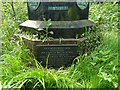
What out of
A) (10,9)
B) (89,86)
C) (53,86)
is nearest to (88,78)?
(89,86)

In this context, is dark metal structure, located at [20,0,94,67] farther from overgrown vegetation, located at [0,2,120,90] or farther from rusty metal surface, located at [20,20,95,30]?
overgrown vegetation, located at [0,2,120,90]

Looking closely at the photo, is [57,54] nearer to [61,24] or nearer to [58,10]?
[61,24]

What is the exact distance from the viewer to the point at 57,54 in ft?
8.80

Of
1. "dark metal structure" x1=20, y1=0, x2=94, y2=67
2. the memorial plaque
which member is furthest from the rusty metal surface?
the memorial plaque

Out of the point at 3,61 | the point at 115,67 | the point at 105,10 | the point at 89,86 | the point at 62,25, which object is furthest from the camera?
the point at 105,10

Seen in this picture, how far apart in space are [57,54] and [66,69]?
0.20m

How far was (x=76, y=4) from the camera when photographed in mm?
2715

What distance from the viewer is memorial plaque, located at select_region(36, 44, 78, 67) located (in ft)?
8.70

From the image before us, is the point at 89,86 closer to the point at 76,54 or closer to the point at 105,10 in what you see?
the point at 76,54

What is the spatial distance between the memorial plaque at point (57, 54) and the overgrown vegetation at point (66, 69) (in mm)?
91

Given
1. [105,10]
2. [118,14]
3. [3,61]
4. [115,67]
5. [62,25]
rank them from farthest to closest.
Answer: [105,10] < [118,14] < [62,25] < [3,61] < [115,67]

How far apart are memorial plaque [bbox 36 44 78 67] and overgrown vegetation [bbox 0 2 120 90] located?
3.6 inches

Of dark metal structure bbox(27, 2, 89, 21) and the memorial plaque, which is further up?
dark metal structure bbox(27, 2, 89, 21)

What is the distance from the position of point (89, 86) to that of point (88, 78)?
0.14 m
